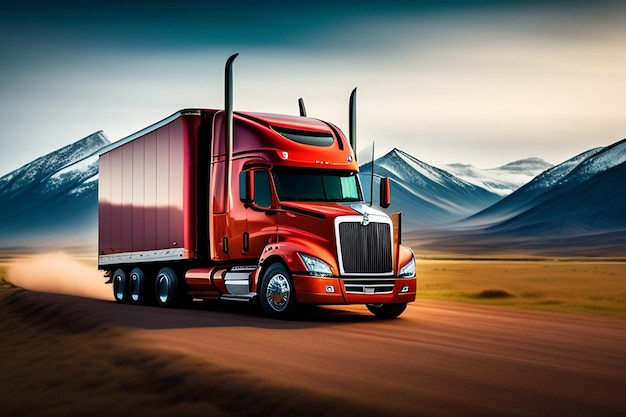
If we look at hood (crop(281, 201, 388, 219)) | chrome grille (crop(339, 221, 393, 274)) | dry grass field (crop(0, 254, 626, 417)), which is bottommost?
dry grass field (crop(0, 254, 626, 417))

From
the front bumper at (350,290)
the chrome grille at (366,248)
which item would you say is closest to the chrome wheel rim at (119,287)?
the front bumper at (350,290)

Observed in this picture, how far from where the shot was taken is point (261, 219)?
22.2 metres

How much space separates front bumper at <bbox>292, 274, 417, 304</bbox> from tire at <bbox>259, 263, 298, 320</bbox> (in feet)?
1.00

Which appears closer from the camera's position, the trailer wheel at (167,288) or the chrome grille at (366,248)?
the chrome grille at (366,248)

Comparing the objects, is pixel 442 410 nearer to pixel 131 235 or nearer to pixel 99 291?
pixel 131 235

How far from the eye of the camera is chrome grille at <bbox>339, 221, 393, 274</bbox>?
20750mm

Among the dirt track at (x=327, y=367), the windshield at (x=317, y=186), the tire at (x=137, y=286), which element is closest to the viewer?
the dirt track at (x=327, y=367)

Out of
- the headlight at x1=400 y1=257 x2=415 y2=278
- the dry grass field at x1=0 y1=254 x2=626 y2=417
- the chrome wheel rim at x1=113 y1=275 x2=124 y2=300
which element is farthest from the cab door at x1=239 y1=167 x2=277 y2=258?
the chrome wheel rim at x1=113 y1=275 x2=124 y2=300

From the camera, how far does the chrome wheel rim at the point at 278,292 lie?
2081 cm

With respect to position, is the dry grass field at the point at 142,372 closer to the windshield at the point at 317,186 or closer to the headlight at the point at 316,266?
the headlight at the point at 316,266

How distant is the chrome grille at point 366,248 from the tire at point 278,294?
4.23ft

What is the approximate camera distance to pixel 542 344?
653 inches

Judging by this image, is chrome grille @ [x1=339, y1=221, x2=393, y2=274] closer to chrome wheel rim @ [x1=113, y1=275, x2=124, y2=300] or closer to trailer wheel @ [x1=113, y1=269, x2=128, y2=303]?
trailer wheel @ [x1=113, y1=269, x2=128, y2=303]

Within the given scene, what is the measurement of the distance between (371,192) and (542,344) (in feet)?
23.0
